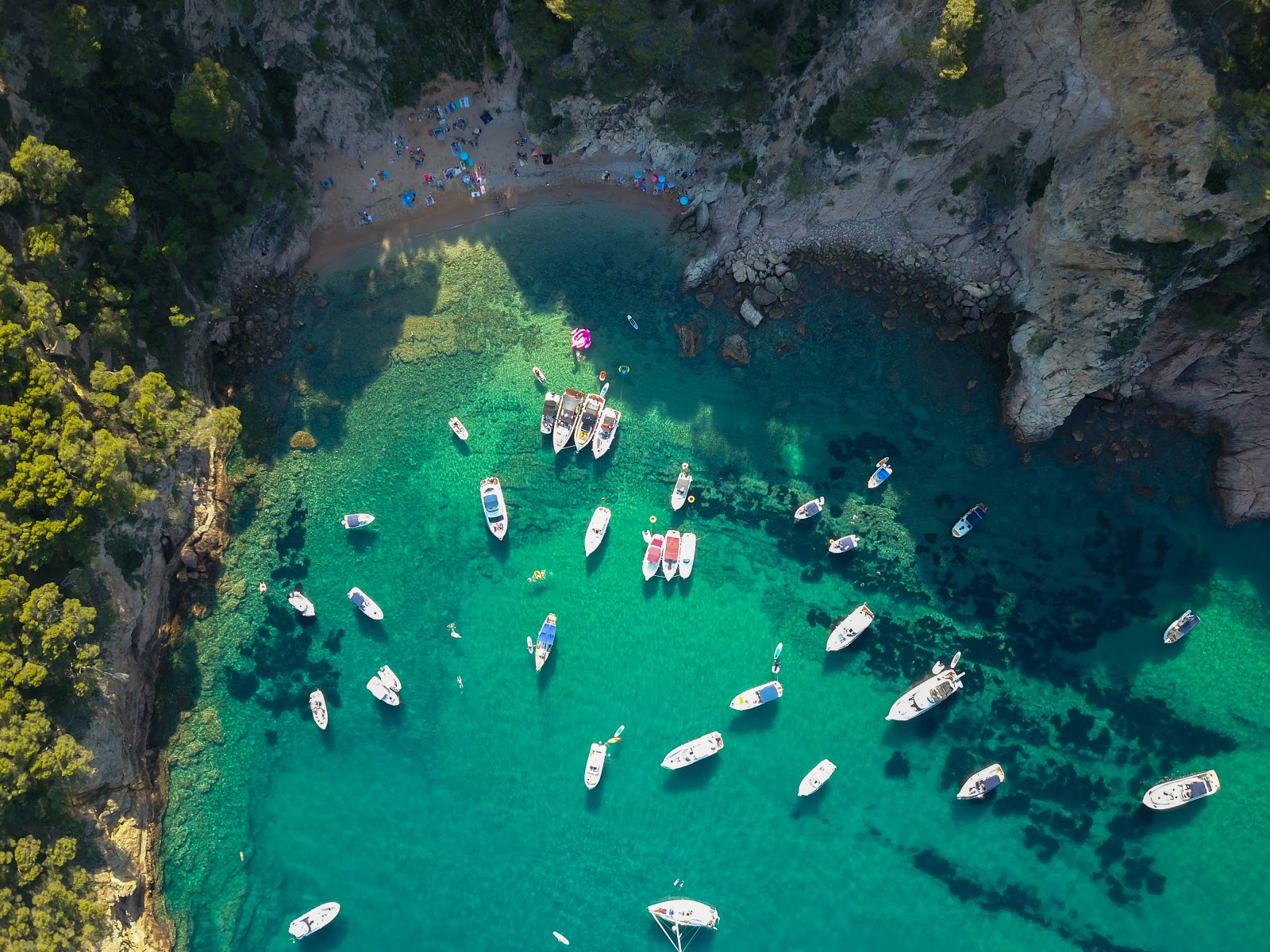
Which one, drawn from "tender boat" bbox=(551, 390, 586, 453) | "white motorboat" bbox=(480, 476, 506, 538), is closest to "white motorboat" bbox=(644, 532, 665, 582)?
"tender boat" bbox=(551, 390, 586, 453)

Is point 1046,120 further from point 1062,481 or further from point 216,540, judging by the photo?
point 216,540

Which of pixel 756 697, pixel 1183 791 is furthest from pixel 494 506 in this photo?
pixel 1183 791

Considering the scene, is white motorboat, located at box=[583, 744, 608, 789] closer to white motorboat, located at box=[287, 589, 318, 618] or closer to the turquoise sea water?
the turquoise sea water

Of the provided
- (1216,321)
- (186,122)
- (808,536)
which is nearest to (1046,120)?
(1216,321)

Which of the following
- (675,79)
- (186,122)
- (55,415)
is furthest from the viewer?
(675,79)

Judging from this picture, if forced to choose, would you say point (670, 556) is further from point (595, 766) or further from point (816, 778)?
point (816, 778)

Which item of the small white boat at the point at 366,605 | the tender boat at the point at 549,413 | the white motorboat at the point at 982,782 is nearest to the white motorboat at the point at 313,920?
the small white boat at the point at 366,605

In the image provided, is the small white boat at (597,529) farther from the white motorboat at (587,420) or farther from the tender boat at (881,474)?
the tender boat at (881,474)
